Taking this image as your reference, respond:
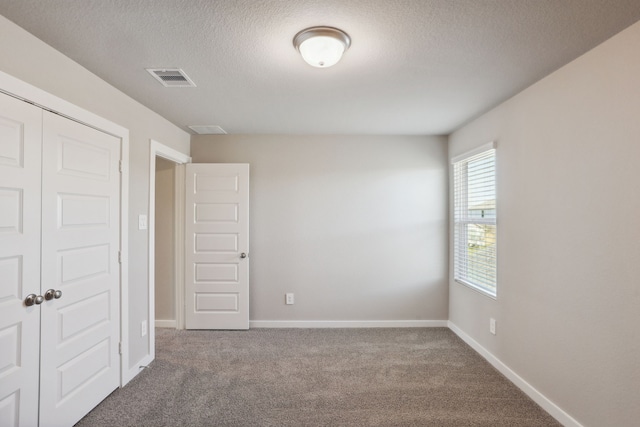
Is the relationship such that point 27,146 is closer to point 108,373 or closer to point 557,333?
point 108,373

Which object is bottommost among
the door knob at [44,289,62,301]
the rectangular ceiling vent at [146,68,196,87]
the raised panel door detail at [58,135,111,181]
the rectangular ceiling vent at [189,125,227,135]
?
the door knob at [44,289,62,301]

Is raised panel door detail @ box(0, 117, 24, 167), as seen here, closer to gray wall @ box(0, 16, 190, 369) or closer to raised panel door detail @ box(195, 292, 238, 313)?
gray wall @ box(0, 16, 190, 369)

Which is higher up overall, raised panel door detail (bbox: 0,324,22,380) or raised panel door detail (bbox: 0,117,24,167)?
raised panel door detail (bbox: 0,117,24,167)

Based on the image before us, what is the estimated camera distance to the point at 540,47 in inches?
74.4

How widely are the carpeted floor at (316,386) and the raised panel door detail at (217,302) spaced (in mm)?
338

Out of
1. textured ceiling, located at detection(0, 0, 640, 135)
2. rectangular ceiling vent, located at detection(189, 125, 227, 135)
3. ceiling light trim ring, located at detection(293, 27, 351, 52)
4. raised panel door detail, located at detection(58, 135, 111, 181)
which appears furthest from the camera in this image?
rectangular ceiling vent, located at detection(189, 125, 227, 135)

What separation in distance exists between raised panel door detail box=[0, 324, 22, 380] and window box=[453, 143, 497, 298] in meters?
3.53

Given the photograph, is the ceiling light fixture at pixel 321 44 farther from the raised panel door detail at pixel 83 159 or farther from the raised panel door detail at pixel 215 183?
the raised panel door detail at pixel 215 183

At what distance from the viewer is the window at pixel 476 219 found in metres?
3.07

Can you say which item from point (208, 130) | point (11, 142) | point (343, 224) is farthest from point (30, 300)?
point (343, 224)

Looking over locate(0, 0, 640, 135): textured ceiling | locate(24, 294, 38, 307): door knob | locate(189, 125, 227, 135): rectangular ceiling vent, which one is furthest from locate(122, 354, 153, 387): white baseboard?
locate(189, 125, 227, 135): rectangular ceiling vent

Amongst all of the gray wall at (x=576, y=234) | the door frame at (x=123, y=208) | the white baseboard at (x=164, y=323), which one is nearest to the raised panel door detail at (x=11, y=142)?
the door frame at (x=123, y=208)

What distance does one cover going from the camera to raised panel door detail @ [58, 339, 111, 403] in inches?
79.6

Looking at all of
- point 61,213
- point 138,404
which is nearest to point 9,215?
point 61,213
